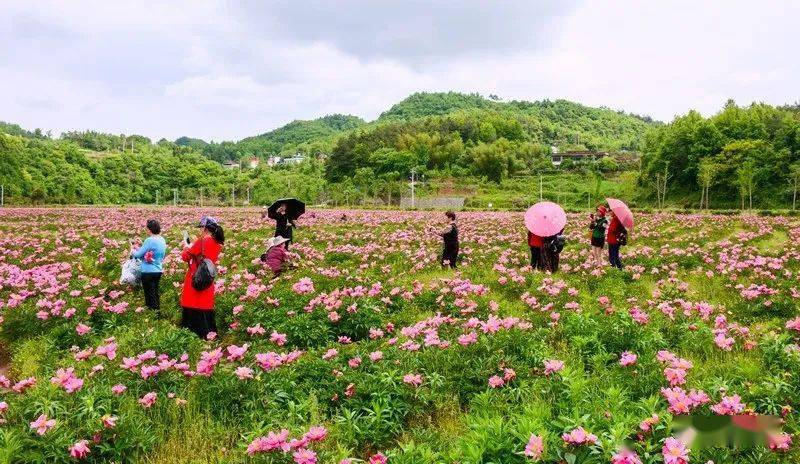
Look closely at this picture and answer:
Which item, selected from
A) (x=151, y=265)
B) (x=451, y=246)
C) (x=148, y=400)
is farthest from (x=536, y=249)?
(x=148, y=400)

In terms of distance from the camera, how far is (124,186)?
114m

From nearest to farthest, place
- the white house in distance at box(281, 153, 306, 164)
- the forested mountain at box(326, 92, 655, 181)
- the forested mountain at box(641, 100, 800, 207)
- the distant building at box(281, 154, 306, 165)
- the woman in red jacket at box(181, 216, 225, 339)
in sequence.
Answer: the woman in red jacket at box(181, 216, 225, 339) < the forested mountain at box(641, 100, 800, 207) < the forested mountain at box(326, 92, 655, 181) < the white house in distance at box(281, 153, 306, 164) < the distant building at box(281, 154, 306, 165)

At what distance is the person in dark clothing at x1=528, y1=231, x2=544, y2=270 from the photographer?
36.9 ft

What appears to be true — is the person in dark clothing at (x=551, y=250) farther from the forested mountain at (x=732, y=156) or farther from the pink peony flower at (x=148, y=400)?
the forested mountain at (x=732, y=156)

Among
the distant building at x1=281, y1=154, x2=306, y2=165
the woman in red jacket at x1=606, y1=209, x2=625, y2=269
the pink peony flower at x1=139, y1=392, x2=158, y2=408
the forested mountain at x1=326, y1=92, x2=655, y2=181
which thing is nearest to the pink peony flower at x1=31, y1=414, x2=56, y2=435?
the pink peony flower at x1=139, y1=392, x2=158, y2=408

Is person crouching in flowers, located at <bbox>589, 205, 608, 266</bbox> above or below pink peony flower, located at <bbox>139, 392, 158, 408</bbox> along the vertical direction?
above

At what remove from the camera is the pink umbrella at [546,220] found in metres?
10.7

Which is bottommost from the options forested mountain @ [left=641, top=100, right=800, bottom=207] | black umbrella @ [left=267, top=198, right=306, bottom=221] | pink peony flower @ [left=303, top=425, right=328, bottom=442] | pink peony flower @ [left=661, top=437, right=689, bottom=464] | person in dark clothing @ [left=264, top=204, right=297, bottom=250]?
pink peony flower @ [left=303, top=425, right=328, bottom=442]

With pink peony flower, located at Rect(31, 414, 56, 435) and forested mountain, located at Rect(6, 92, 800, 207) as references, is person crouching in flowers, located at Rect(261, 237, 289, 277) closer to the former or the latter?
pink peony flower, located at Rect(31, 414, 56, 435)

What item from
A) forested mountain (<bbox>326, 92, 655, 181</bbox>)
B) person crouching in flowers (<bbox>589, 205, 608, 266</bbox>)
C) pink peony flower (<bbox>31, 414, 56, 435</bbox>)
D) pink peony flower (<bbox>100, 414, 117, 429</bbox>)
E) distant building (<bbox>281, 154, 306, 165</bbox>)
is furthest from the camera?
distant building (<bbox>281, 154, 306, 165</bbox>)

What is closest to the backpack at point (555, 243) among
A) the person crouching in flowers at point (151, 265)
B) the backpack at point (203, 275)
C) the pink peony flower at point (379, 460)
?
the backpack at point (203, 275)

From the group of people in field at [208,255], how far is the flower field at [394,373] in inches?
17.0

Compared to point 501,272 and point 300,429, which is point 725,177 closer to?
point 501,272

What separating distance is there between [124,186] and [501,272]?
123 meters
